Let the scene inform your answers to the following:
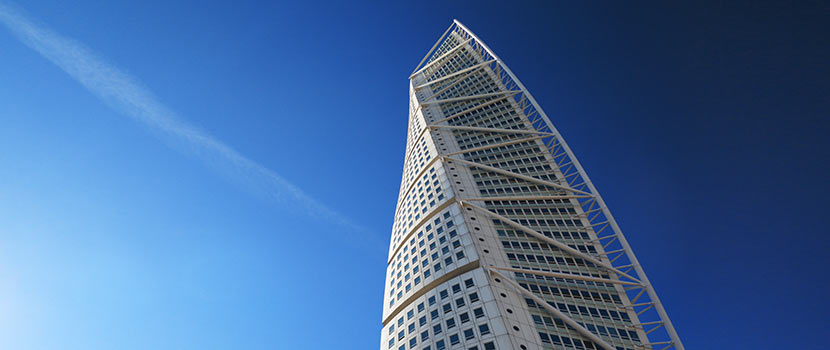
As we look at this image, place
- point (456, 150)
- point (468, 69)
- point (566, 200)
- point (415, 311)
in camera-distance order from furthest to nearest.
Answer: point (468, 69) → point (456, 150) → point (566, 200) → point (415, 311)

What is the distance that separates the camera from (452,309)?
137ft

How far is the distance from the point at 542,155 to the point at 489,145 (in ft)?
27.5

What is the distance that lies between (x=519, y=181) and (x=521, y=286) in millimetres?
21739

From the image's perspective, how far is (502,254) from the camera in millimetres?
49156

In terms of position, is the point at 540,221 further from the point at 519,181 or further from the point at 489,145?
the point at 489,145

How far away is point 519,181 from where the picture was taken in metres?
63.4

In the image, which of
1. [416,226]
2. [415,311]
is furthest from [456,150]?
[415,311]

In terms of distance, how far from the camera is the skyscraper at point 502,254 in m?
40.9

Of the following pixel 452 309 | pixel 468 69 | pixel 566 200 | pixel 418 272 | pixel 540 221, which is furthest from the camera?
pixel 468 69

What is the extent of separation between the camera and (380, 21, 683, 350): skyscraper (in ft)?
134

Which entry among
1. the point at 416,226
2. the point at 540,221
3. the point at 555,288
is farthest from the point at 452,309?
the point at 540,221

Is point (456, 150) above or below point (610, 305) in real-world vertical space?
above

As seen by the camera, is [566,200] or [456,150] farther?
[456,150]

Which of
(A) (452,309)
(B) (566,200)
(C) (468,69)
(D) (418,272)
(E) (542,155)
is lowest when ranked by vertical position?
(A) (452,309)
